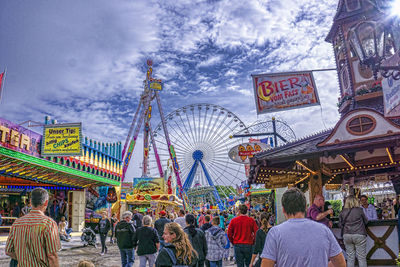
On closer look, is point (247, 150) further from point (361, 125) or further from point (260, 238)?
point (260, 238)

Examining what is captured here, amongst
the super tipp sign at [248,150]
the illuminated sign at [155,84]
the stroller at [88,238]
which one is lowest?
the stroller at [88,238]

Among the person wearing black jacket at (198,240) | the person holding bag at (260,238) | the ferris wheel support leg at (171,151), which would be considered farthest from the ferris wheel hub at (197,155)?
the person wearing black jacket at (198,240)

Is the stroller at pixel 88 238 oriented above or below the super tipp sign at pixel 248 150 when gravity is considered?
below

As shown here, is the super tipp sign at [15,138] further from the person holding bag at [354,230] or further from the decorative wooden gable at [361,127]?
the person holding bag at [354,230]

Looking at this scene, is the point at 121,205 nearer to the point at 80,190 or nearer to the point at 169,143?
the point at 80,190

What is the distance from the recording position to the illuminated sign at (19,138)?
1306cm

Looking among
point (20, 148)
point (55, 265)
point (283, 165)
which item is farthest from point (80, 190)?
point (55, 265)

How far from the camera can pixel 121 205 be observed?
27266 millimetres

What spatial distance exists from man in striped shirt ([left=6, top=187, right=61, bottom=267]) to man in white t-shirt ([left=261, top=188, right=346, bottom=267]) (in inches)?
83.1

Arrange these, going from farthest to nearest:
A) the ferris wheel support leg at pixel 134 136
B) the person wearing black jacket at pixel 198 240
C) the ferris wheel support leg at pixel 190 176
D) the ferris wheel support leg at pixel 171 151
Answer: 1. the ferris wheel support leg at pixel 190 176
2. the ferris wheel support leg at pixel 171 151
3. the ferris wheel support leg at pixel 134 136
4. the person wearing black jacket at pixel 198 240

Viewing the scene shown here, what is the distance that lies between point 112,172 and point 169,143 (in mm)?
11972

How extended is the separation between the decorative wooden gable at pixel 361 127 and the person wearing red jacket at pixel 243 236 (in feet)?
8.68

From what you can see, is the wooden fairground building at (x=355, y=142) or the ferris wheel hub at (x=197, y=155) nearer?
the wooden fairground building at (x=355, y=142)

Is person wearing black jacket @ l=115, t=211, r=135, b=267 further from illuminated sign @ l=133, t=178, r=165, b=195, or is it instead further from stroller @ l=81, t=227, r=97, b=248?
illuminated sign @ l=133, t=178, r=165, b=195
